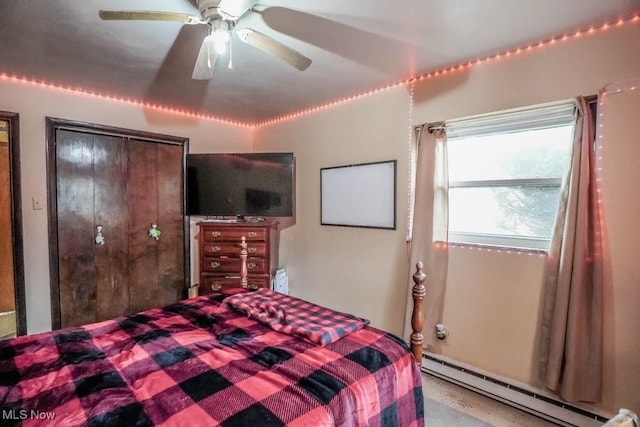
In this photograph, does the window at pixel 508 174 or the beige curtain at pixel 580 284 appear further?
the window at pixel 508 174

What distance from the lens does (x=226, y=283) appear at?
130 inches

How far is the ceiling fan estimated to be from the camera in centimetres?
136

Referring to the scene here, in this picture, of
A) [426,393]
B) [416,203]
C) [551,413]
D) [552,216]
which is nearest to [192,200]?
[416,203]

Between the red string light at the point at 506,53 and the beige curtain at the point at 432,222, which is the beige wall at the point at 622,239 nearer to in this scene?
the red string light at the point at 506,53

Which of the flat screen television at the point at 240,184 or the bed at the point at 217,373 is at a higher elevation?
the flat screen television at the point at 240,184

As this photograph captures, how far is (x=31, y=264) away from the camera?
267cm

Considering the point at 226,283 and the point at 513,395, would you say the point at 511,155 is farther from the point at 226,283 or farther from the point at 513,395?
the point at 226,283

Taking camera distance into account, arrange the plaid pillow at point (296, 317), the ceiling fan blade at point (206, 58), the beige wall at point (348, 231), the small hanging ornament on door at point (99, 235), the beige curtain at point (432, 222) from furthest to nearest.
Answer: the small hanging ornament on door at point (99, 235) < the beige wall at point (348, 231) < the beige curtain at point (432, 222) < the ceiling fan blade at point (206, 58) < the plaid pillow at point (296, 317)

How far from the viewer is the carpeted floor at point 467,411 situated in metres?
1.96

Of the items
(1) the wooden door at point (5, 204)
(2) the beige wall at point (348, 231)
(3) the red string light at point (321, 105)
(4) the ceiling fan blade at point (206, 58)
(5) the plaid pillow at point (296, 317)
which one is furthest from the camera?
(2) the beige wall at point (348, 231)

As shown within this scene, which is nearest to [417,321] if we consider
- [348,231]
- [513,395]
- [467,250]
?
[467,250]

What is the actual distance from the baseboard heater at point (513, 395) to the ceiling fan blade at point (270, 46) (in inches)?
90.9

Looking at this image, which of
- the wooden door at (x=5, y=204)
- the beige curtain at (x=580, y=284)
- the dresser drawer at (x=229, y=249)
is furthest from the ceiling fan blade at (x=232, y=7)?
the wooden door at (x=5, y=204)

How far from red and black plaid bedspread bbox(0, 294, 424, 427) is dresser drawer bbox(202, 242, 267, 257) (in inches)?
64.3
